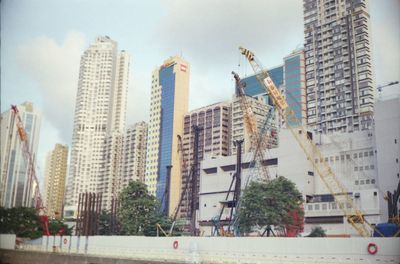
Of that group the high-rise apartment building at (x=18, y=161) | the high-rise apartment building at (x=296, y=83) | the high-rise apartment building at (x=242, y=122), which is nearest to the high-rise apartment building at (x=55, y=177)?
the high-rise apartment building at (x=18, y=161)

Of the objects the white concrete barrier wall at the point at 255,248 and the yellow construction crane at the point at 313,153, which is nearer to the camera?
the white concrete barrier wall at the point at 255,248

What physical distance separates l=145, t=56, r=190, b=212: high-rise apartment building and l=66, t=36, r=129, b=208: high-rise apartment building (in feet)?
89.2

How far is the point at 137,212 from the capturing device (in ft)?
156

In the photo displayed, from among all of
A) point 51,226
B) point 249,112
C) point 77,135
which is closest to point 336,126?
point 249,112

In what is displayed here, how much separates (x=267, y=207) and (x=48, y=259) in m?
20.4

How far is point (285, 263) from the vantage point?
23.8 m

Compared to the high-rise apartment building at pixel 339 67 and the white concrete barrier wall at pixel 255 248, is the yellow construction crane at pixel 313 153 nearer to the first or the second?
the high-rise apartment building at pixel 339 67

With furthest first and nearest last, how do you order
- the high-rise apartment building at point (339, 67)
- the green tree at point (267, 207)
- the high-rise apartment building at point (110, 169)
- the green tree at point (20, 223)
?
the high-rise apartment building at point (110, 169) < the high-rise apartment building at point (339, 67) < the green tree at point (20, 223) < the green tree at point (267, 207)

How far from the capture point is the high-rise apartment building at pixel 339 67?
76.1 meters

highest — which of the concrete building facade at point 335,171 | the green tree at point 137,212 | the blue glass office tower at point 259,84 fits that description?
the blue glass office tower at point 259,84

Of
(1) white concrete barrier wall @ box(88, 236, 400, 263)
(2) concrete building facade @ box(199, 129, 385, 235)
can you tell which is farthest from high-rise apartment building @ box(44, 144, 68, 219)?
(1) white concrete barrier wall @ box(88, 236, 400, 263)

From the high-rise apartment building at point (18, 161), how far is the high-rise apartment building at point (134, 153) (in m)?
25.6

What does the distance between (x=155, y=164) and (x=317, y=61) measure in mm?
40301

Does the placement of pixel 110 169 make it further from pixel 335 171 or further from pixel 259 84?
pixel 335 171
